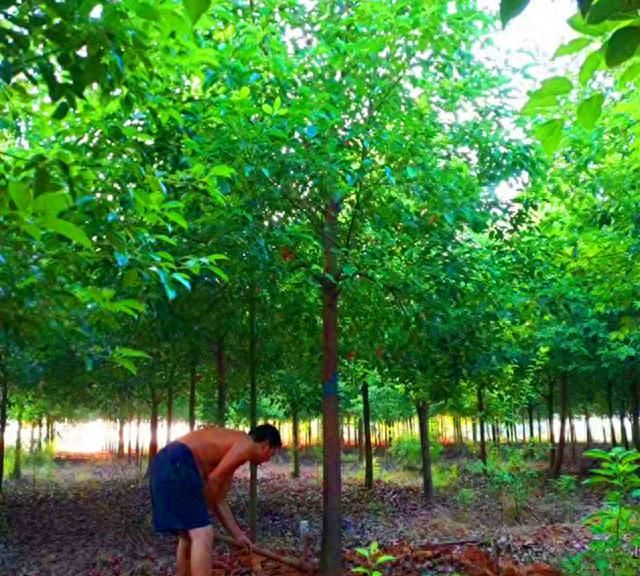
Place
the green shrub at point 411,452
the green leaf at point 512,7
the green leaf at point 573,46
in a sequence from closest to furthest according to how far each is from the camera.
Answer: the green leaf at point 512,7, the green leaf at point 573,46, the green shrub at point 411,452

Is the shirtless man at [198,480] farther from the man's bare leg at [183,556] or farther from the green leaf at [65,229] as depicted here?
the green leaf at [65,229]

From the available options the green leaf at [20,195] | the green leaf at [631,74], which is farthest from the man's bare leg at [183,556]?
the green leaf at [631,74]

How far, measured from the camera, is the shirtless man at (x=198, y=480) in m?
5.30

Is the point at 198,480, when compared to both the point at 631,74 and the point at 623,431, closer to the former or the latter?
the point at 631,74

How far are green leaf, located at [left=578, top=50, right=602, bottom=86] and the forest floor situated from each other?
6.44m

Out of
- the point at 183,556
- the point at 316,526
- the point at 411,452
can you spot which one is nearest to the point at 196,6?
the point at 183,556

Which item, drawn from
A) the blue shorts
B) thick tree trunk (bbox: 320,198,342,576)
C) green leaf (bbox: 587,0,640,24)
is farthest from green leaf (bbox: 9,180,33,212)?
thick tree trunk (bbox: 320,198,342,576)

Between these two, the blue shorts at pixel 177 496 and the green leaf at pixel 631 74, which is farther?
the blue shorts at pixel 177 496

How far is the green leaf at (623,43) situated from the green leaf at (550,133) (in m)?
0.17

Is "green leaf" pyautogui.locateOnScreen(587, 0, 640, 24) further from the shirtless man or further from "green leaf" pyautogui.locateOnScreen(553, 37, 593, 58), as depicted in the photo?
the shirtless man

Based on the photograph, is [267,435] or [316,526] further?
[316,526]

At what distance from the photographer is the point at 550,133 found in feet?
4.47

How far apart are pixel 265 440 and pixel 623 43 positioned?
4841mm

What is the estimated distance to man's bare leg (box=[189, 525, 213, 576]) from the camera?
5227mm
